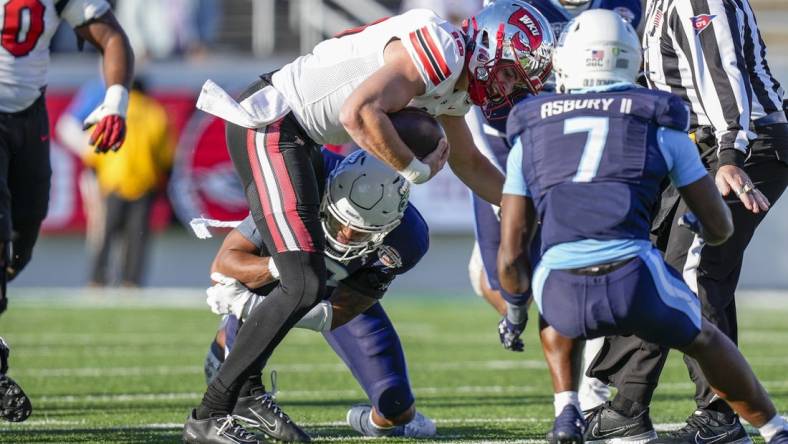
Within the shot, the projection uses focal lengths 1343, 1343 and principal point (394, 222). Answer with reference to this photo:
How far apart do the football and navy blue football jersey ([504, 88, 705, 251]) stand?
0.67 metres

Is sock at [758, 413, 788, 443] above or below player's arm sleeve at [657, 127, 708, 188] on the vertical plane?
below

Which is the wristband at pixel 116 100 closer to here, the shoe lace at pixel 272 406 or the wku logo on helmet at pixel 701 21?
the shoe lace at pixel 272 406

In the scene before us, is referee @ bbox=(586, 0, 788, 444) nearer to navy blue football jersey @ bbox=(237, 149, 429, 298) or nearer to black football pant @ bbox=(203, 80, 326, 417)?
navy blue football jersey @ bbox=(237, 149, 429, 298)

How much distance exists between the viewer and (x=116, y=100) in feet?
17.1

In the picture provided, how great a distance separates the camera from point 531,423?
16.3ft

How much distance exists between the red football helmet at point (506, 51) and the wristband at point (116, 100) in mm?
1514

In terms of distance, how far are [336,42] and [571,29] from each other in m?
0.93

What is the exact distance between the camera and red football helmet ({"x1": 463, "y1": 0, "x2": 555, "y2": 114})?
4.34 metres

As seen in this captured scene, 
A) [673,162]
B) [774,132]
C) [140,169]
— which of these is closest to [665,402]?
[774,132]

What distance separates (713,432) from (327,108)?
1.67 meters

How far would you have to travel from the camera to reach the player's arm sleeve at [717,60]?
4423 mm

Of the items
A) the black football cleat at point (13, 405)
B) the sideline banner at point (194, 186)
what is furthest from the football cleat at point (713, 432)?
the sideline banner at point (194, 186)

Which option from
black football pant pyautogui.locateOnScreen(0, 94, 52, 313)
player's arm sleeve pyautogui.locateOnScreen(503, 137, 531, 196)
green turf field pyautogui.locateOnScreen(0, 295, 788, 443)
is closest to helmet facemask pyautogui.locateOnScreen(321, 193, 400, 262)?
green turf field pyautogui.locateOnScreen(0, 295, 788, 443)

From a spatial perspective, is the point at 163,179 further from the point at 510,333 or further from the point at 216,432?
the point at 216,432
